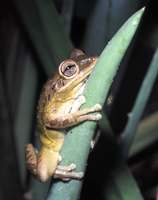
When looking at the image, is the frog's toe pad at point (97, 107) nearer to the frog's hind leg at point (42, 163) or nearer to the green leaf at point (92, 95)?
the green leaf at point (92, 95)

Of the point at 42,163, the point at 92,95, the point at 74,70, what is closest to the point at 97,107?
the point at 92,95

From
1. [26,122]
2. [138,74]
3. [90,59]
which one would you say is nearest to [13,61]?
[26,122]

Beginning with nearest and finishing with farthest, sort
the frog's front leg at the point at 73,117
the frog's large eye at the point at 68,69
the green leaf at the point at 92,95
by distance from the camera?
the green leaf at the point at 92,95, the frog's front leg at the point at 73,117, the frog's large eye at the point at 68,69

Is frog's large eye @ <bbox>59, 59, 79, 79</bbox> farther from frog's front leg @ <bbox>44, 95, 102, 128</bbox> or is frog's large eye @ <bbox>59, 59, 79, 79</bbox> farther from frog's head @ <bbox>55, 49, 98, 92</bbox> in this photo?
frog's front leg @ <bbox>44, 95, 102, 128</bbox>

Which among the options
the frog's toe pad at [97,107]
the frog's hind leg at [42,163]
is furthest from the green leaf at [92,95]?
the frog's hind leg at [42,163]

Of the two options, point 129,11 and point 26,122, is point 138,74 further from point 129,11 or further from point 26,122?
point 26,122

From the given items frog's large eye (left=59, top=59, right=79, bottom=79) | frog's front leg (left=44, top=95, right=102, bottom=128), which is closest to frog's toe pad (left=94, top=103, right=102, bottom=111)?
frog's front leg (left=44, top=95, right=102, bottom=128)
